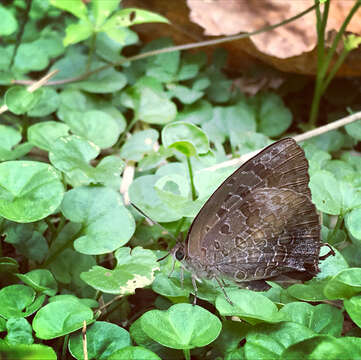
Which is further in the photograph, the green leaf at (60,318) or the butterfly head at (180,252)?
the butterfly head at (180,252)

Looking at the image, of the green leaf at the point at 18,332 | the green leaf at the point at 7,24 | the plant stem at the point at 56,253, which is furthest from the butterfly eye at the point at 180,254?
the green leaf at the point at 7,24

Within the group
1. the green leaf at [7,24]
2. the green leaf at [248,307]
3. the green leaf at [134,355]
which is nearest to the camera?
the green leaf at [134,355]

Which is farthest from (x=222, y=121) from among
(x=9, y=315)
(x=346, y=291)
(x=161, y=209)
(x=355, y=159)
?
(x=9, y=315)

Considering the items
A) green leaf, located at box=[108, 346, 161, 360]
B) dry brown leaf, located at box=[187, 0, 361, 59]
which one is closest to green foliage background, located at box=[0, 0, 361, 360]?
green leaf, located at box=[108, 346, 161, 360]

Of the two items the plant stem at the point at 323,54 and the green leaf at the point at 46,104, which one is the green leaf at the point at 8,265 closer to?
the green leaf at the point at 46,104

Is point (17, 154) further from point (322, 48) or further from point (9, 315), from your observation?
point (322, 48)

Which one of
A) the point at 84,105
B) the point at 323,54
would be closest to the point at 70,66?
the point at 84,105

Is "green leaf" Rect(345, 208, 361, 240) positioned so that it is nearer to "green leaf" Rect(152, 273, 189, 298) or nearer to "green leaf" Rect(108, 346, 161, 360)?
"green leaf" Rect(152, 273, 189, 298)
